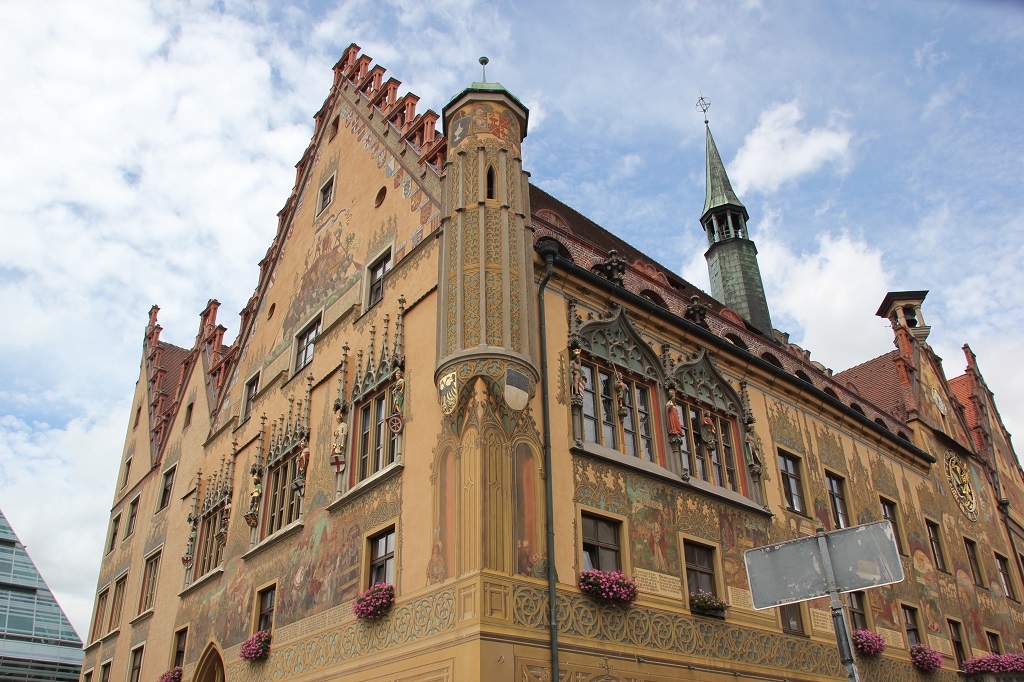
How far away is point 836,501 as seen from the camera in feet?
65.4

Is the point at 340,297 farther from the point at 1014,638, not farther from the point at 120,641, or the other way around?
the point at 1014,638

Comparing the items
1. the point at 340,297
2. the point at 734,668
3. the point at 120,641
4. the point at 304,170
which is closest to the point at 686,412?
the point at 734,668

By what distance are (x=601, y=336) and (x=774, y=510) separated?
5.26 meters

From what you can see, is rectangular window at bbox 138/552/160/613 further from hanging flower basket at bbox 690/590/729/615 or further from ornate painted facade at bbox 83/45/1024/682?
hanging flower basket at bbox 690/590/729/615

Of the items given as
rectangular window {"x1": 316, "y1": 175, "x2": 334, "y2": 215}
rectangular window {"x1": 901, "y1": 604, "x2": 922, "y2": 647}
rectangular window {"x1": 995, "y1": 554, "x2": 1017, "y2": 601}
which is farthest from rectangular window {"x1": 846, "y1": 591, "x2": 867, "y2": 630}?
rectangular window {"x1": 316, "y1": 175, "x2": 334, "y2": 215}

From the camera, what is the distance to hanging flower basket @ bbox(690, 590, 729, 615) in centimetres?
1387

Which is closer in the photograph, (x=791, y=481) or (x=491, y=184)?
(x=491, y=184)

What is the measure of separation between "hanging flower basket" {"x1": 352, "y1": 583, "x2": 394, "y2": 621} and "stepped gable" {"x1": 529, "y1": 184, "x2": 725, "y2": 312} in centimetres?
706

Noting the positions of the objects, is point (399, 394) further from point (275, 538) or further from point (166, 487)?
point (166, 487)

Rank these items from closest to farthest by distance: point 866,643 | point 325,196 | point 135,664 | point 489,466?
point 489,466
point 866,643
point 325,196
point 135,664

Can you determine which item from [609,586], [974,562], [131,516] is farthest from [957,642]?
[131,516]

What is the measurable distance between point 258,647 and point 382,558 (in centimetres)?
394

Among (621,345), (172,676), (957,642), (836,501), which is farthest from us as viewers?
(957,642)

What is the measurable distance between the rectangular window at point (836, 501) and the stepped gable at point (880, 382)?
5.22m
